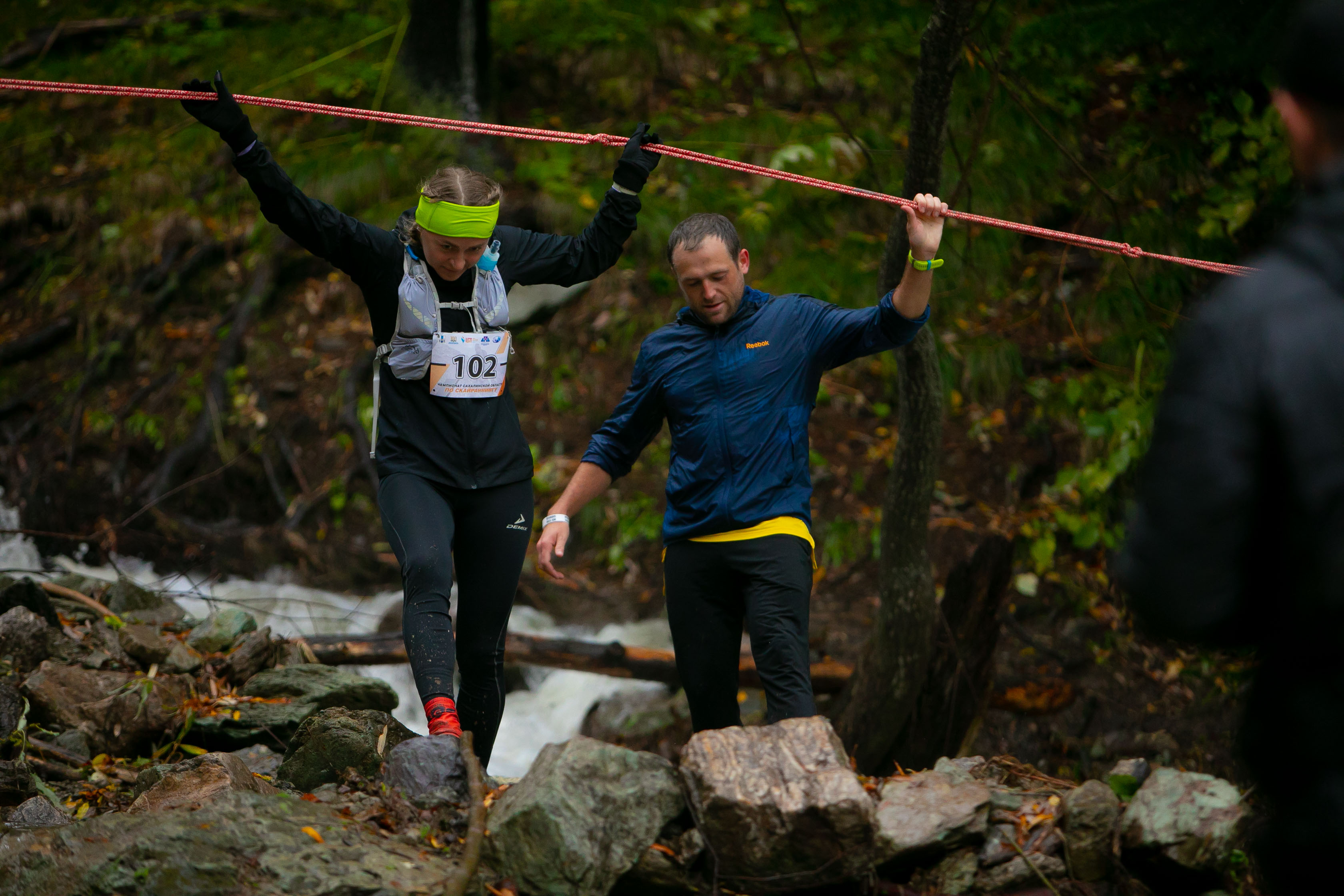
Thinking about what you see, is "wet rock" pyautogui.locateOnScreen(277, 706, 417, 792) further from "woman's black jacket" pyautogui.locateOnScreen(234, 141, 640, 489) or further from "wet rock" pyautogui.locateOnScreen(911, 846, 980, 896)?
"wet rock" pyautogui.locateOnScreen(911, 846, 980, 896)

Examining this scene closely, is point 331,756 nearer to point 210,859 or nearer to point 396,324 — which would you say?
point 210,859

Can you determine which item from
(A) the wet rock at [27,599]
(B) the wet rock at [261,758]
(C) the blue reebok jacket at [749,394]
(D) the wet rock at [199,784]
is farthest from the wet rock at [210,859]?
(A) the wet rock at [27,599]

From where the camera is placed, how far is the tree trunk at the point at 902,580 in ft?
17.3

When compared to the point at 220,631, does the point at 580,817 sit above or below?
above

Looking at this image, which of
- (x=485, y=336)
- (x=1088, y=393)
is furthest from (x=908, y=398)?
(x=1088, y=393)

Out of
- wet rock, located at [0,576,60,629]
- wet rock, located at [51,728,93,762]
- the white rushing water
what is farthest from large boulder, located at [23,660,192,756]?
the white rushing water

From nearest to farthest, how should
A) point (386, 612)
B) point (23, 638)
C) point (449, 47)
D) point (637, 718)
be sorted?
1. point (23, 638)
2. point (637, 718)
3. point (386, 612)
4. point (449, 47)

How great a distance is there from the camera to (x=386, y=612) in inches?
287

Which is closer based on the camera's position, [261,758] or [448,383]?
[448,383]

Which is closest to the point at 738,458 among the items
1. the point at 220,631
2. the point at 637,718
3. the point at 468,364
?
the point at 468,364

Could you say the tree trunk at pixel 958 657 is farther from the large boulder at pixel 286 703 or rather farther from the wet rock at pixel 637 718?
the large boulder at pixel 286 703

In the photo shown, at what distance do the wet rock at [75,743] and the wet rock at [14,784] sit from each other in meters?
0.45

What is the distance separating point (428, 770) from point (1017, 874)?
195 centimetres

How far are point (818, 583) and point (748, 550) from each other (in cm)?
410
